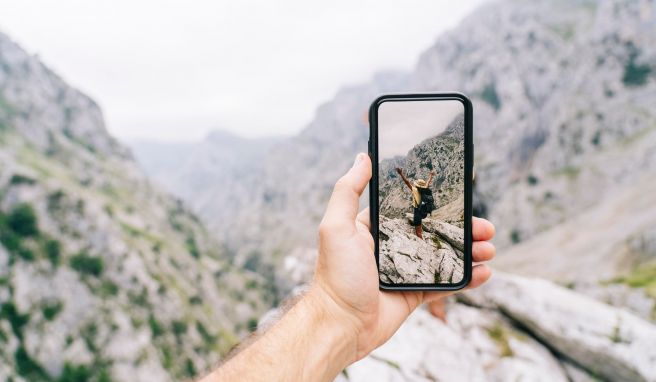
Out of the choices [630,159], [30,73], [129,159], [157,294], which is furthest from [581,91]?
[30,73]

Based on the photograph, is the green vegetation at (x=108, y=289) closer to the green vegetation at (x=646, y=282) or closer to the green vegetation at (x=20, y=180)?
the green vegetation at (x=20, y=180)

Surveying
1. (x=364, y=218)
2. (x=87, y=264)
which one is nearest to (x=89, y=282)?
(x=87, y=264)

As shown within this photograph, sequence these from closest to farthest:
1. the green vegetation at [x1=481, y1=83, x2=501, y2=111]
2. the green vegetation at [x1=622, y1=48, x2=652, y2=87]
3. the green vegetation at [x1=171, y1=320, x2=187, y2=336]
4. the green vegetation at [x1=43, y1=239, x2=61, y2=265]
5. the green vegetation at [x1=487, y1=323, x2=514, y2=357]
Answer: the green vegetation at [x1=487, y1=323, x2=514, y2=357] → the green vegetation at [x1=43, y1=239, x2=61, y2=265] → the green vegetation at [x1=171, y1=320, x2=187, y2=336] → the green vegetation at [x1=622, y1=48, x2=652, y2=87] → the green vegetation at [x1=481, y1=83, x2=501, y2=111]

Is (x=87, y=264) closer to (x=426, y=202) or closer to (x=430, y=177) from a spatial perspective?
(x=426, y=202)

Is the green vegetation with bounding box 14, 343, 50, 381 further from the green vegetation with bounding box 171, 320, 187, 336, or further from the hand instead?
the hand

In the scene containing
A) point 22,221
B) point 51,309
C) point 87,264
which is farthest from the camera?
point 87,264

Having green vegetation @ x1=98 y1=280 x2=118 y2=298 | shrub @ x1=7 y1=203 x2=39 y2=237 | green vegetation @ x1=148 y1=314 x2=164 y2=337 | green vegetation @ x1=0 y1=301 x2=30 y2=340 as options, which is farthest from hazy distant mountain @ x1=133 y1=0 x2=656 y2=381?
shrub @ x1=7 y1=203 x2=39 y2=237
